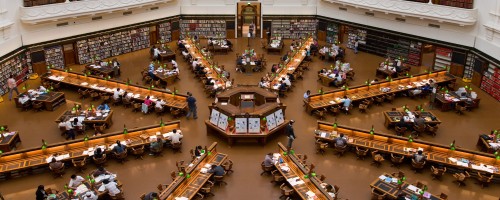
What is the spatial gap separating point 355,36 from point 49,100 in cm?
2017

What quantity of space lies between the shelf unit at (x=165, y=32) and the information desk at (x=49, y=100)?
10759mm

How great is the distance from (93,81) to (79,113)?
13.7 ft

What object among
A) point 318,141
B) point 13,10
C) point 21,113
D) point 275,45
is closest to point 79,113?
point 21,113

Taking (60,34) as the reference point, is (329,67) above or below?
below

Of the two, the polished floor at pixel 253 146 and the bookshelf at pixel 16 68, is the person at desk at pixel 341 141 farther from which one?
the bookshelf at pixel 16 68

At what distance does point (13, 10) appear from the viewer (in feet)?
78.6

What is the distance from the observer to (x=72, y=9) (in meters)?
25.9

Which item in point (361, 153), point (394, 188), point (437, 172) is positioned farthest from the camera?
point (361, 153)

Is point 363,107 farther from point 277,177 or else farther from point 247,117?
point 277,177

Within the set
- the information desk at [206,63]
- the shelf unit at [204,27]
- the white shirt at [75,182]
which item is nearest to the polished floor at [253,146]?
the information desk at [206,63]

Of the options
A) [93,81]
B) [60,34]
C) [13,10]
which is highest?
[13,10]

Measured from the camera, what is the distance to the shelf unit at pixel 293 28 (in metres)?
33.1

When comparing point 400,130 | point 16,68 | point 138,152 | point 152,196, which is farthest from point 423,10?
point 16,68

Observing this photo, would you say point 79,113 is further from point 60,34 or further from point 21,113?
point 60,34
